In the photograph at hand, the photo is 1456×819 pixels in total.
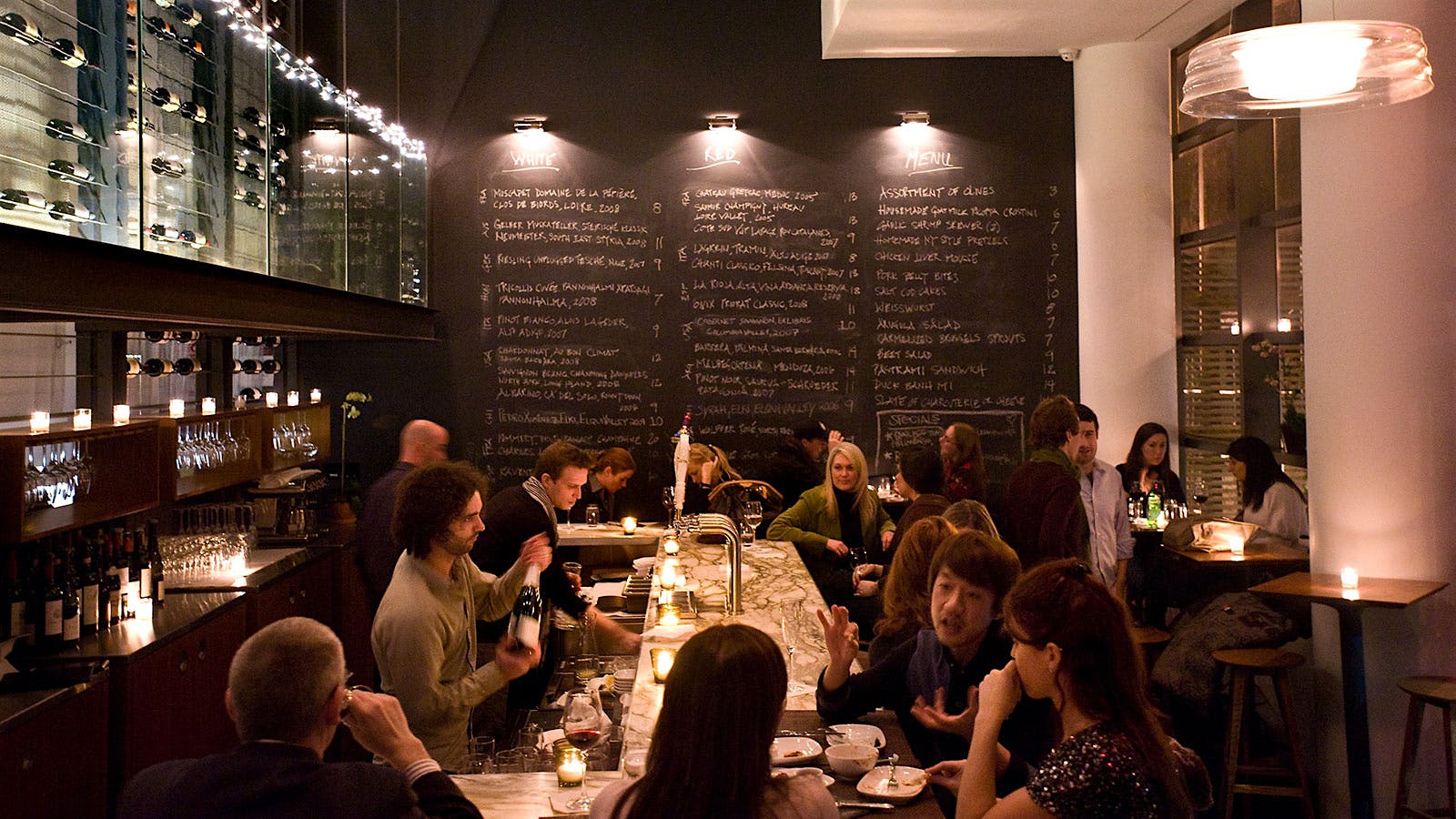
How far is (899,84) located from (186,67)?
4.95 m

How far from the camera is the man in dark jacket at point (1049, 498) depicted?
4.81m

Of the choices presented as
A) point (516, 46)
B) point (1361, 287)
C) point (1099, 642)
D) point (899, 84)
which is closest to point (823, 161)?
point (899, 84)

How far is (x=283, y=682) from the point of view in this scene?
1.95m

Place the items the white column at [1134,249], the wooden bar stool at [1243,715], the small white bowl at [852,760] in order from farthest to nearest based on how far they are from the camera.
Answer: the white column at [1134,249], the wooden bar stool at [1243,715], the small white bowl at [852,760]

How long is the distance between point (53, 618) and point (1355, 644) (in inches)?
178

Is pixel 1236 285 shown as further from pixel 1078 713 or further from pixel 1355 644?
pixel 1078 713

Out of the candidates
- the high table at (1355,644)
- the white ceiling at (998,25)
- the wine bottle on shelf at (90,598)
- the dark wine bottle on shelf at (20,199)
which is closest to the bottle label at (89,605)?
the wine bottle on shelf at (90,598)

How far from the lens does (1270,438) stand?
606 cm

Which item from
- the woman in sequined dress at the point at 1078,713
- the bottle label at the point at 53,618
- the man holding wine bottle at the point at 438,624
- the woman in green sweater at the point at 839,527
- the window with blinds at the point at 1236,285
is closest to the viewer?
the woman in sequined dress at the point at 1078,713

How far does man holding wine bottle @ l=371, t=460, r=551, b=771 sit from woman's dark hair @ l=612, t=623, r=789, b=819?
4.37 ft

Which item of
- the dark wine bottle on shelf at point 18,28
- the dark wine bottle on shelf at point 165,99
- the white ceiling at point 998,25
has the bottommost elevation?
the dark wine bottle on shelf at point 18,28

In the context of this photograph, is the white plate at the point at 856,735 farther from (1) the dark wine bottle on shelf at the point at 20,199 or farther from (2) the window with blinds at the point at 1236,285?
(2) the window with blinds at the point at 1236,285

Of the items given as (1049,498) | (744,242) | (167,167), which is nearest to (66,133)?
(167,167)

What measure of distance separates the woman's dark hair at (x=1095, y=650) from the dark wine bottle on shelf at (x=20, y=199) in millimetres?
2433
